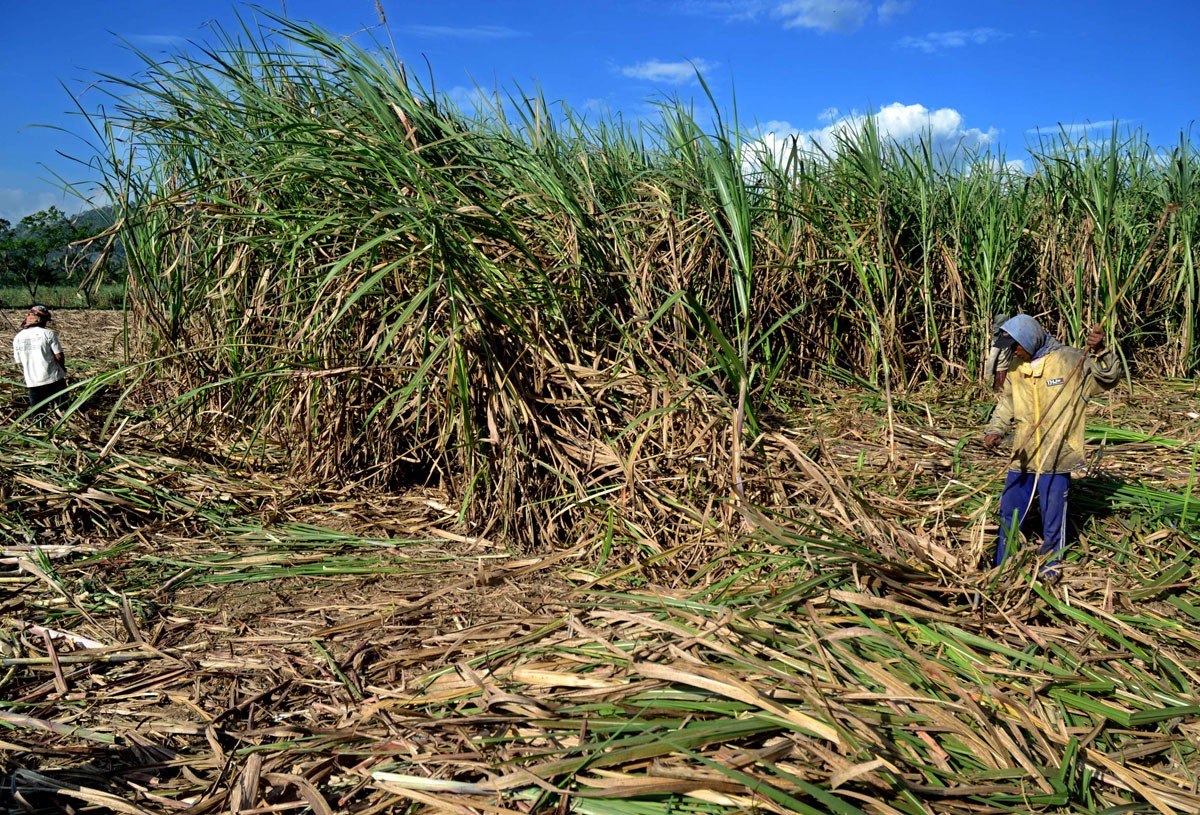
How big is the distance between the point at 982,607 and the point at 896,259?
10.9 feet

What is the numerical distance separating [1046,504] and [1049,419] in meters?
0.31

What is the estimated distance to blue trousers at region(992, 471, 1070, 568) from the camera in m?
3.08

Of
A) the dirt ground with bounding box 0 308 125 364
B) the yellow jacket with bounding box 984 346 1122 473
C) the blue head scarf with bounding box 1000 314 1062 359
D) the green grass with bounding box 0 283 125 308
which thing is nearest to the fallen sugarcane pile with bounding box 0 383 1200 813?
the yellow jacket with bounding box 984 346 1122 473

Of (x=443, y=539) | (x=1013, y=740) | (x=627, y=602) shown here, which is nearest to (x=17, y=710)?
(x=443, y=539)

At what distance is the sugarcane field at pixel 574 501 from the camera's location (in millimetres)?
Result: 2088

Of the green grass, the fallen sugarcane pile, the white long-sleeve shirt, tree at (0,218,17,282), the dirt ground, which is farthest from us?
tree at (0,218,17,282)

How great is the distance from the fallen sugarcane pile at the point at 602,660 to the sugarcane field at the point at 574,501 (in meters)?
0.01

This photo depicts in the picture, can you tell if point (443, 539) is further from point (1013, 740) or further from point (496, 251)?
point (1013, 740)

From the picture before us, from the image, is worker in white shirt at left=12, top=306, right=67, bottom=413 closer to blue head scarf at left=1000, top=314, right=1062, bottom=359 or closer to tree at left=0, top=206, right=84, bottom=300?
blue head scarf at left=1000, top=314, right=1062, bottom=359

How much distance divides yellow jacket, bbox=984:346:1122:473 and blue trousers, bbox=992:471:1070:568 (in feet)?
0.11

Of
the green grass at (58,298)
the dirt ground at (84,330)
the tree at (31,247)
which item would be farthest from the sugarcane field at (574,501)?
the tree at (31,247)

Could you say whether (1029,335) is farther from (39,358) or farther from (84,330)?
(84,330)

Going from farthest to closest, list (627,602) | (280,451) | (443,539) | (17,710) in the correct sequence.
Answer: (280,451) < (443,539) < (627,602) < (17,710)

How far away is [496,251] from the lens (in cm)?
357
